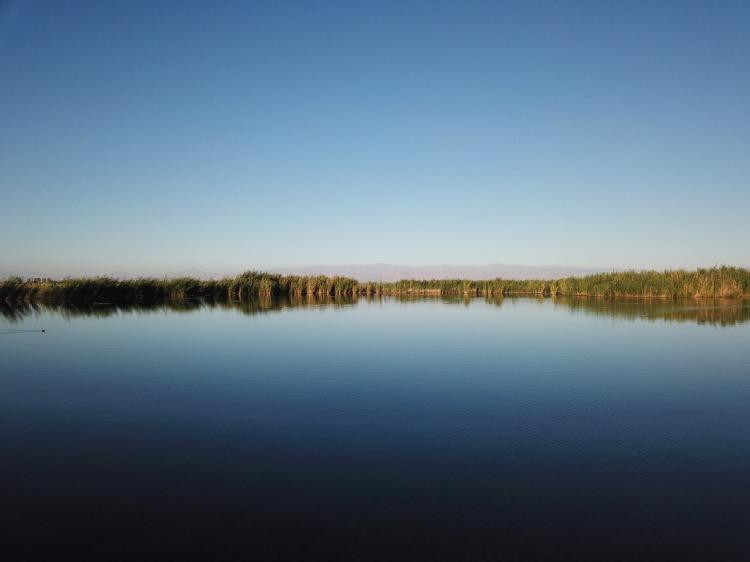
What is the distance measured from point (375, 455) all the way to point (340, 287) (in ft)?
115

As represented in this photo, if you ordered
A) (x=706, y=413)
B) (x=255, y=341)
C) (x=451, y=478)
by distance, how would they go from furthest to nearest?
(x=255, y=341) < (x=706, y=413) < (x=451, y=478)

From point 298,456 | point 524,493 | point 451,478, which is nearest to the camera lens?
point 524,493

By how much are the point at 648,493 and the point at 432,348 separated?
7248mm

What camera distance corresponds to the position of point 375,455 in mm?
4570

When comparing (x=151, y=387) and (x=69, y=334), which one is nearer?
(x=151, y=387)

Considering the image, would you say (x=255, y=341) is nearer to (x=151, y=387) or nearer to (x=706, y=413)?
(x=151, y=387)

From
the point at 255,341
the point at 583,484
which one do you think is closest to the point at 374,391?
the point at 583,484

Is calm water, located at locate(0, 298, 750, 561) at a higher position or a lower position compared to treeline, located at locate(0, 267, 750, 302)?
lower

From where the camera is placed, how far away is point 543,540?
315 centimetres

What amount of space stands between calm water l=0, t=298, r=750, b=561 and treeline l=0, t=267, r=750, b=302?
2064 centimetres

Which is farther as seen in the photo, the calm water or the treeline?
the treeline

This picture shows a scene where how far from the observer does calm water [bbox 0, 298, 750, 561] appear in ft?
10.4

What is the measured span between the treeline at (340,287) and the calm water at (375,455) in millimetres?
20645

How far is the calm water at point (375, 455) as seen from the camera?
10.4 feet
